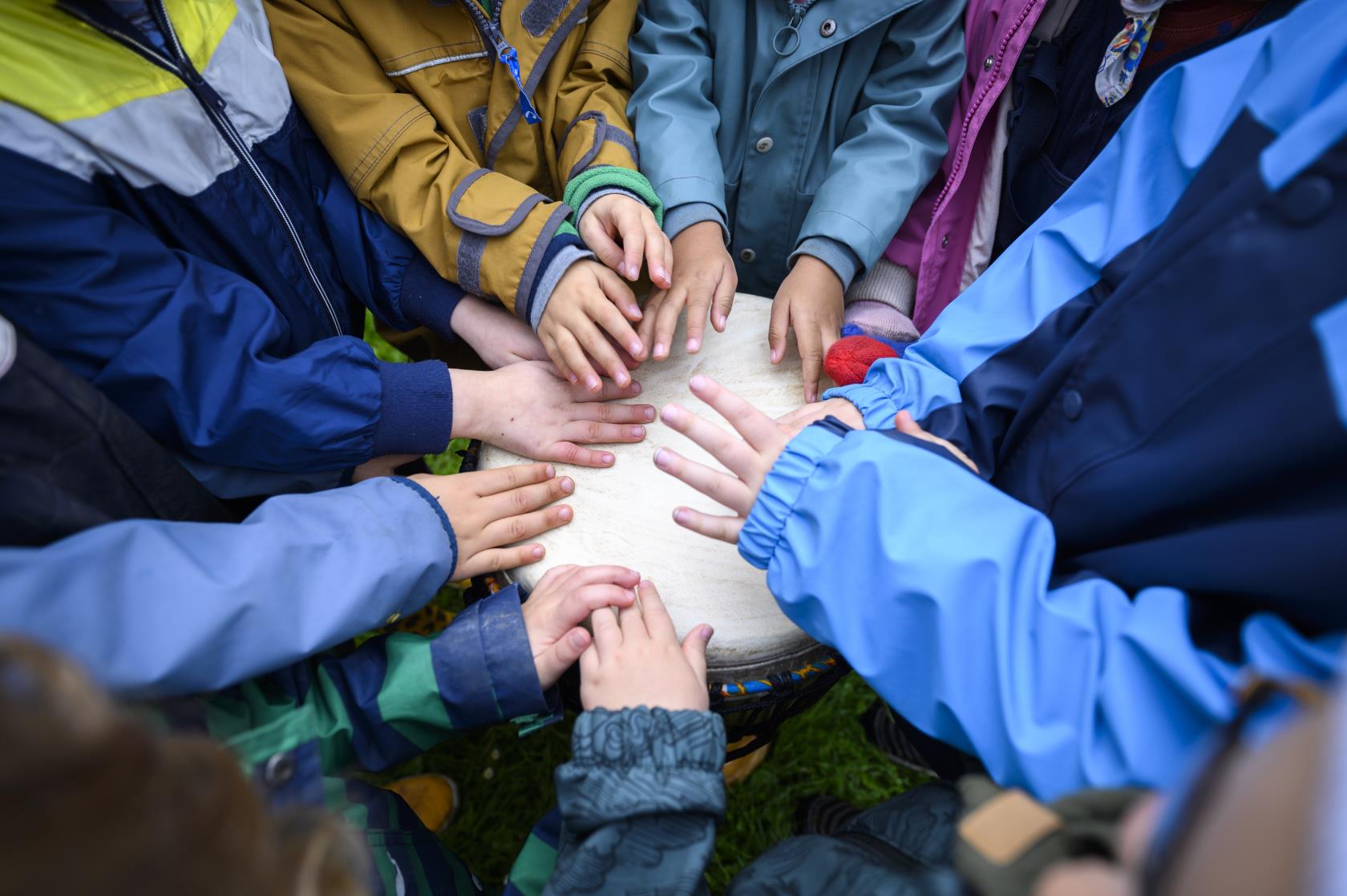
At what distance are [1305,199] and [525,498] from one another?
91 centimetres

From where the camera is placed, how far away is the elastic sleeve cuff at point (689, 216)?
129cm

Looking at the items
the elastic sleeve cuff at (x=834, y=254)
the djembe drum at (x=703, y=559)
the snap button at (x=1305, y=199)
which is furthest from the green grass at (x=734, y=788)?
the snap button at (x=1305, y=199)

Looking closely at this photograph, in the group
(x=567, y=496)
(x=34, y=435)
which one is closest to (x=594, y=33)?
(x=567, y=496)

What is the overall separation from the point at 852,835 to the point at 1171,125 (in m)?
0.97

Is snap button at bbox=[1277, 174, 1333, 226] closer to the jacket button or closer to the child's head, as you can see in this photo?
the jacket button

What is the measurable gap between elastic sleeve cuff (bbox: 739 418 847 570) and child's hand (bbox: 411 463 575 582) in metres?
0.29

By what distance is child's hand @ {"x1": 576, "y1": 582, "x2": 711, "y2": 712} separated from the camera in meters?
0.82

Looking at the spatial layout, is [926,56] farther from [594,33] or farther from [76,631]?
[76,631]

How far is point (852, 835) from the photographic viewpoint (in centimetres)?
88

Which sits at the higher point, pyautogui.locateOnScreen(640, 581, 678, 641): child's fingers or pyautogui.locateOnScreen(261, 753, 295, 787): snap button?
pyautogui.locateOnScreen(640, 581, 678, 641): child's fingers

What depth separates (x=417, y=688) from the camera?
895 mm

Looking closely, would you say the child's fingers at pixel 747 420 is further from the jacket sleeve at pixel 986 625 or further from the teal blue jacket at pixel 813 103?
the teal blue jacket at pixel 813 103

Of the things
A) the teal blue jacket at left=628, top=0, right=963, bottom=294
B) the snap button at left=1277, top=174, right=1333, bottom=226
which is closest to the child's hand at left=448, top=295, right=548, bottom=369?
the teal blue jacket at left=628, top=0, right=963, bottom=294

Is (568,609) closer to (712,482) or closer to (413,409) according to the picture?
(712,482)
